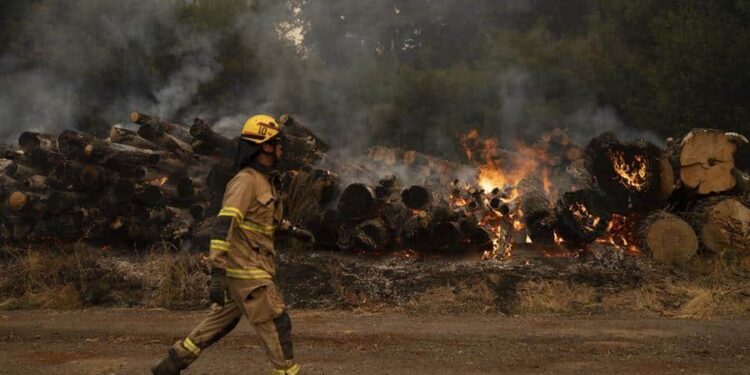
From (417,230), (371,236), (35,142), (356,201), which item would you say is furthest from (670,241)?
(35,142)

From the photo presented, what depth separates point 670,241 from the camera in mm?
9047

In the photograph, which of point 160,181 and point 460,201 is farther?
point 160,181

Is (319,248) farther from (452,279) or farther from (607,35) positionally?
(607,35)

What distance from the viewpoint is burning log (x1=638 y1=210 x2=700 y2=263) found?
9.05 m

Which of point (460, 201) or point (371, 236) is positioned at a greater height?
point (460, 201)

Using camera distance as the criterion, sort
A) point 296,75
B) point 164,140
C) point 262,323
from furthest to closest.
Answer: point 296,75 → point 164,140 → point 262,323

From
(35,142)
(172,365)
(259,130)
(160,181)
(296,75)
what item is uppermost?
(296,75)

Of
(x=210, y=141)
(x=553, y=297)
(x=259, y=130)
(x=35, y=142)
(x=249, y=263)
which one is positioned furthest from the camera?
(x=35, y=142)

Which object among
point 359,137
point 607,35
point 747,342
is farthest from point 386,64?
point 747,342

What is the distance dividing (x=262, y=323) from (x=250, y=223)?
73 cm

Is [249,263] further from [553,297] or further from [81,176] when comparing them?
[81,176]

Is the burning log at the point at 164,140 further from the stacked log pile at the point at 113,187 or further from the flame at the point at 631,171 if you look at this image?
the flame at the point at 631,171

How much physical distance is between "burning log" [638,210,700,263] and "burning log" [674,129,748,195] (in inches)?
31.7

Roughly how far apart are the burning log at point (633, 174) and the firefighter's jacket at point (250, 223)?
596 centimetres
